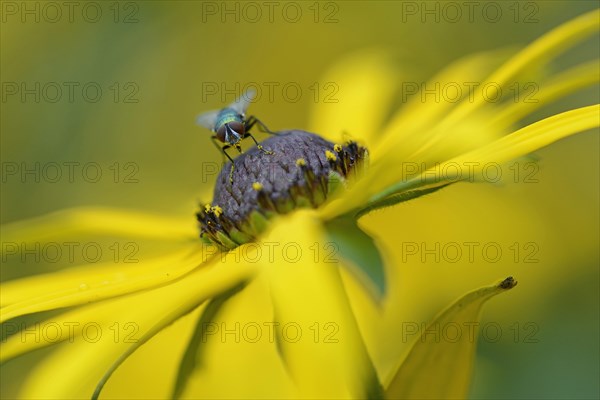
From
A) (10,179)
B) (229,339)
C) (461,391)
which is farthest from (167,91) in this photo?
(461,391)

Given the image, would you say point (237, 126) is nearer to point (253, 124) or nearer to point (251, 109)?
point (253, 124)

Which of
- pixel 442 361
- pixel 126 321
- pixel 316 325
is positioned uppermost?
pixel 126 321

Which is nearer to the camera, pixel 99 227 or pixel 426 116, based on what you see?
pixel 426 116

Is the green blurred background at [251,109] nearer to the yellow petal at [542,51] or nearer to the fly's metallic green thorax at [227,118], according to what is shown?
the fly's metallic green thorax at [227,118]

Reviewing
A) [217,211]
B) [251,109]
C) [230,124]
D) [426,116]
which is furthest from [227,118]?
[251,109]

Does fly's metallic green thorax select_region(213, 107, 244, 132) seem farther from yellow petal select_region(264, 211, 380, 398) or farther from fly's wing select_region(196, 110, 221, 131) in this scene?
yellow petal select_region(264, 211, 380, 398)

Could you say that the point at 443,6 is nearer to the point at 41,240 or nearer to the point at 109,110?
the point at 109,110
